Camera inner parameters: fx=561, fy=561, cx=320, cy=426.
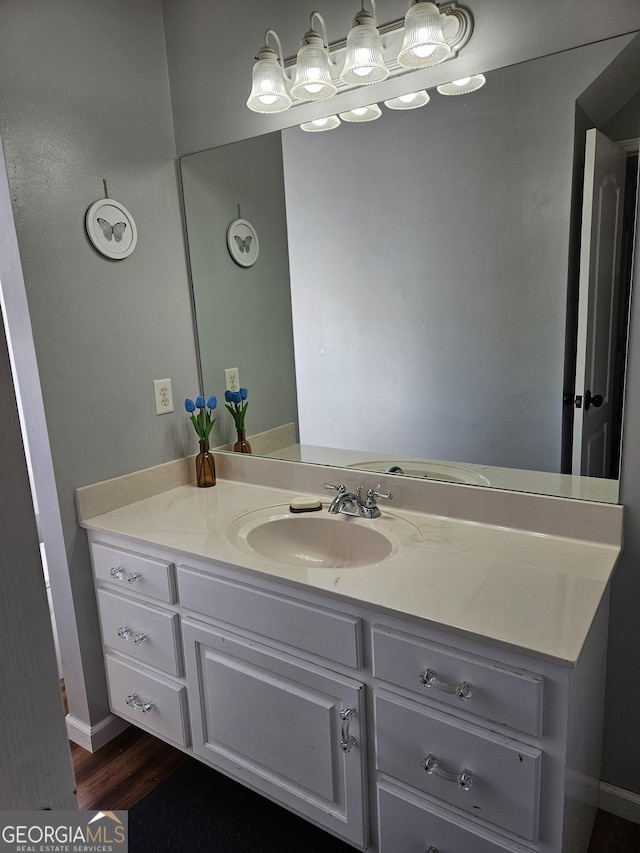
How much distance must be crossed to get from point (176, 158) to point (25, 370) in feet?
3.00

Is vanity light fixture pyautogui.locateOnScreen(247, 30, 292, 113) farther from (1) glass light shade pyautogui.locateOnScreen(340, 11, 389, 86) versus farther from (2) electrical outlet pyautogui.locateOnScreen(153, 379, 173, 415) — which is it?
(2) electrical outlet pyautogui.locateOnScreen(153, 379, 173, 415)

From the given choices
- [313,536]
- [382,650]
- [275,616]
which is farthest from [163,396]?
[382,650]

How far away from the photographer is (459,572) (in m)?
1.24

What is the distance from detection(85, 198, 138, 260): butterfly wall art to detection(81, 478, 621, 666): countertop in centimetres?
84

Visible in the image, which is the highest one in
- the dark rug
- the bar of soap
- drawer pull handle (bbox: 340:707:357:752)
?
the bar of soap

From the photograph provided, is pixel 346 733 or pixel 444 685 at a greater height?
pixel 444 685

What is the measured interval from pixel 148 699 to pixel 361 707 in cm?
80

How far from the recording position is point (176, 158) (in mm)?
1959

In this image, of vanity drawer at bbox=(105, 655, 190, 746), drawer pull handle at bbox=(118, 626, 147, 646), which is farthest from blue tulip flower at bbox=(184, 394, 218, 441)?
vanity drawer at bbox=(105, 655, 190, 746)

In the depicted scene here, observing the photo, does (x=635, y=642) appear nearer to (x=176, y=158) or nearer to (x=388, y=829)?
(x=388, y=829)

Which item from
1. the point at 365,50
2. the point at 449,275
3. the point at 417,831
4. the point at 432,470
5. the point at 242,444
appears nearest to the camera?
the point at 417,831

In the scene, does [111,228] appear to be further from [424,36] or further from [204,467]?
[424,36]

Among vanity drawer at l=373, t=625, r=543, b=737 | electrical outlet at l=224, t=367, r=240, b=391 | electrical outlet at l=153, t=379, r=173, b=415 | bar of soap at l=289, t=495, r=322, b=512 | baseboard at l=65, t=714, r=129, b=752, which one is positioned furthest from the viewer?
electrical outlet at l=224, t=367, r=240, b=391

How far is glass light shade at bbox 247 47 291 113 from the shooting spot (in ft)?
5.12
